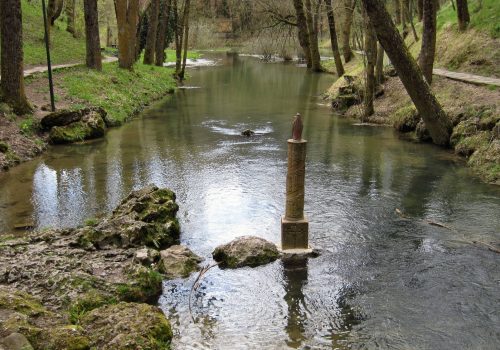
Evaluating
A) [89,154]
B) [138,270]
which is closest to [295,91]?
[89,154]

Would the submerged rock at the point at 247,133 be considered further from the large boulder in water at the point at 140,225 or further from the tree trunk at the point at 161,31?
the tree trunk at the point at 161,31

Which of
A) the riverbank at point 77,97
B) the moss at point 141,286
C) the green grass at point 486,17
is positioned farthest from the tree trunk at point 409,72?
the riverbank at point 77,97

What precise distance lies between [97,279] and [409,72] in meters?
11.1

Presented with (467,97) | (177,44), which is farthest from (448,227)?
(177,44)

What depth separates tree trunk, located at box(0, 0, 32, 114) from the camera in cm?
1490

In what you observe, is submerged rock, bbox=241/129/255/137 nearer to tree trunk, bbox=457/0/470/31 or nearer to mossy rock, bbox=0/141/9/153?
mossy rock, bbox=0/141/9/153

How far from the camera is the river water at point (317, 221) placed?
6.23m

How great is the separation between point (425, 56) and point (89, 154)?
12.2 meters

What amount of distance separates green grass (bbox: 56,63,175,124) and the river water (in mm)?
2227

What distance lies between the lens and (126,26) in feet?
91.9

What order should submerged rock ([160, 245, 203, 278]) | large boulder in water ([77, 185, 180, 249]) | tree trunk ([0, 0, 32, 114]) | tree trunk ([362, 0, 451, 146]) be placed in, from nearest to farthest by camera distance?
submerged rock ([160, 245, 203, 278])
large boulder in water ([77, 185, 180, 249])
tree trunk ([362, 0, 451, 146])
tree trunk ([0, 0, 32, 114])

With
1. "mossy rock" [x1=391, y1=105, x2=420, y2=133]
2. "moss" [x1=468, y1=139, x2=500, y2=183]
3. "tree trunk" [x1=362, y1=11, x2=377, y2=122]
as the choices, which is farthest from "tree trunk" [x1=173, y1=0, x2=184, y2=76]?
"moss" [x1=468, y1=139, x2=500, y2=183]

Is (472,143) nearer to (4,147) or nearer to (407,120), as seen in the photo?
(407,120)

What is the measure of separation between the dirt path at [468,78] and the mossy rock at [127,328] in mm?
15281
